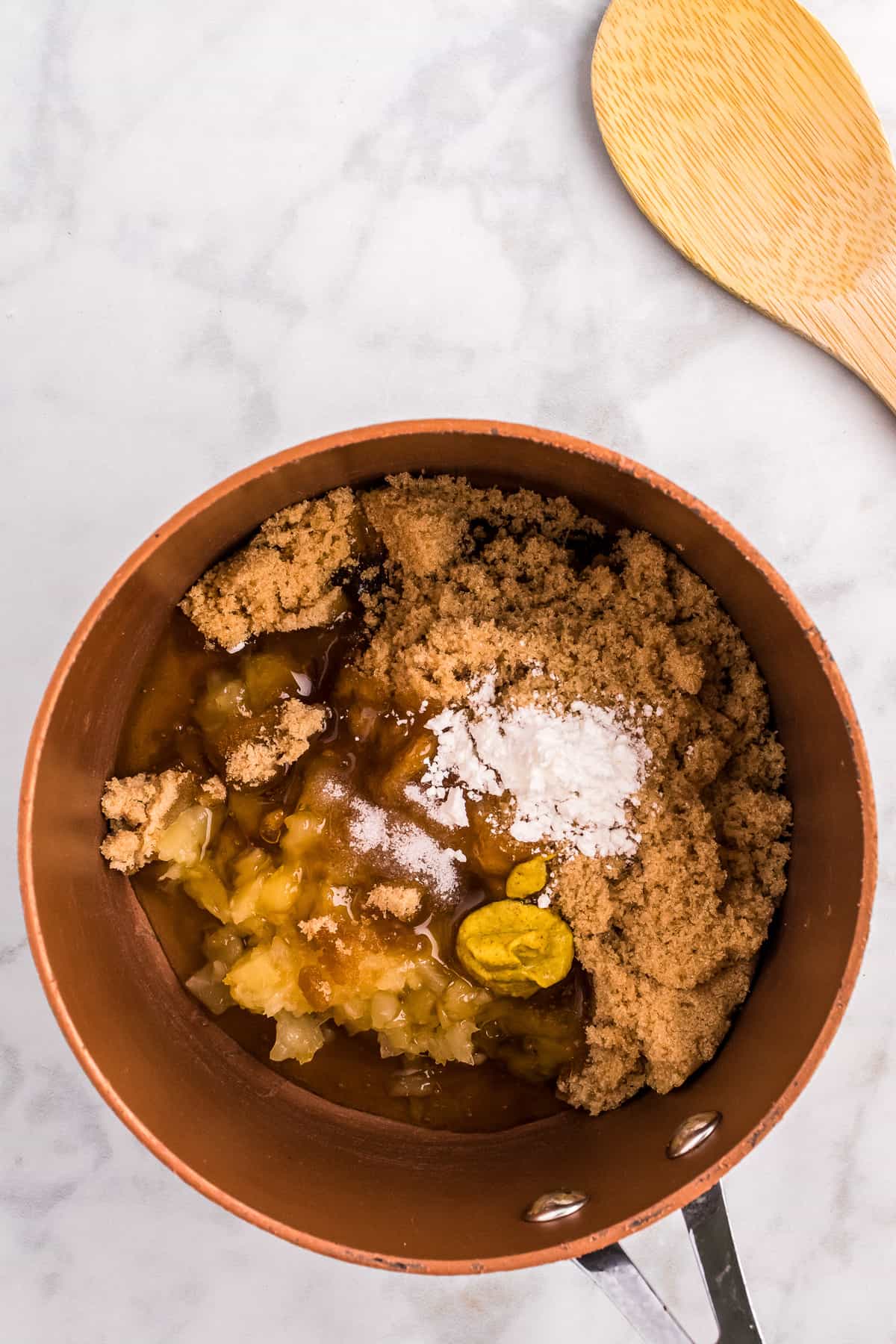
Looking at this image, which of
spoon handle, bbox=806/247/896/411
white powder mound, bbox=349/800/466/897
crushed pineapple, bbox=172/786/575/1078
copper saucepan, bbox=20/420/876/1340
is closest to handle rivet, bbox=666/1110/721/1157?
copper saucepan, bbox=20/420/876/1340

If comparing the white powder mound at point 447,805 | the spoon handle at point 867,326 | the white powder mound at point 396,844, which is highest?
the spoon handle at point 867,326

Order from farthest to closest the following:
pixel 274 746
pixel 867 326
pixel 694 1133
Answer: pixel 867 326
pixel 274 746
pixel 694 1133

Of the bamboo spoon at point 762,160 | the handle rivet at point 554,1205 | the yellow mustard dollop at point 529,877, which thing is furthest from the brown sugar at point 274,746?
the bamboo spoon at point 762,160

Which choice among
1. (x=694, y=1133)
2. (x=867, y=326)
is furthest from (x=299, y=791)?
(x=867, y=326)

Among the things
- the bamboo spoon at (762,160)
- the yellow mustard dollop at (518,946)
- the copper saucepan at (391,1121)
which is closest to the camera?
the copper saucepan at (391,1121)

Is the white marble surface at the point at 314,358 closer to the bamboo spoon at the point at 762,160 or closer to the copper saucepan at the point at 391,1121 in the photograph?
the bamboo spoon at the point at 762,160

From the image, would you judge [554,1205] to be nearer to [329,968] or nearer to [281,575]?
[329,968]

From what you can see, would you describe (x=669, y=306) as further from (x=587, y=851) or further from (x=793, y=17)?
(x=587, y=851)
